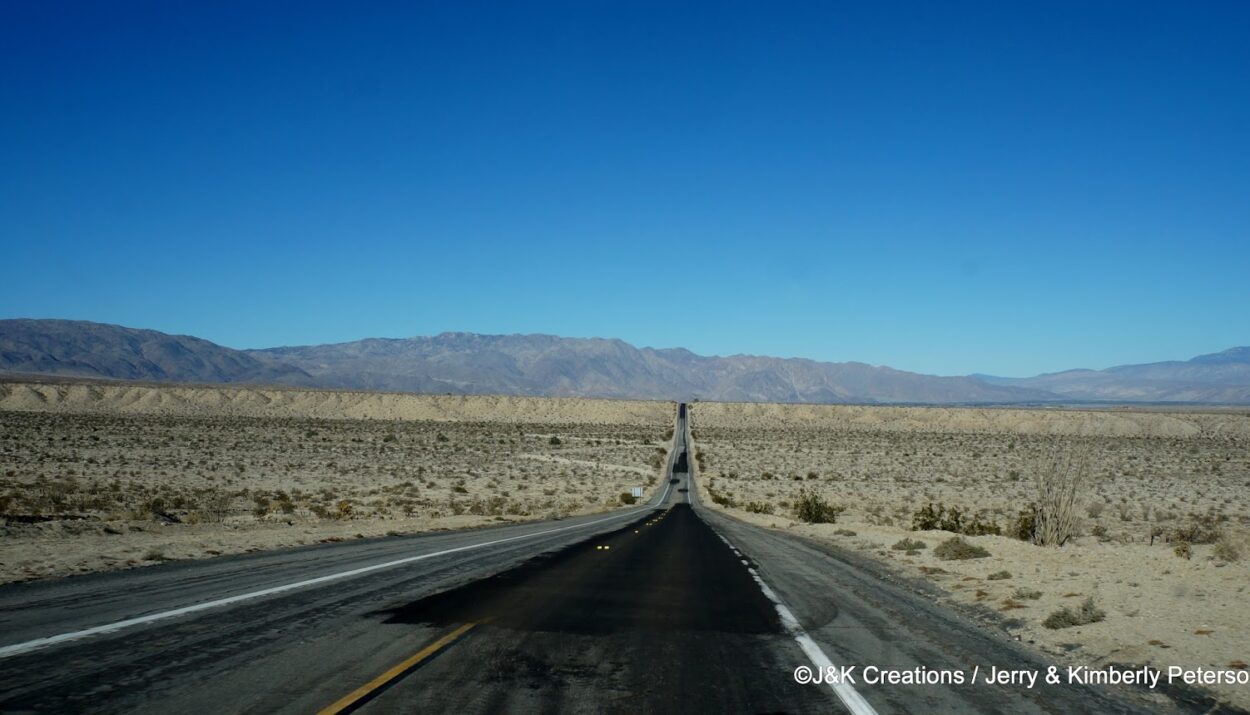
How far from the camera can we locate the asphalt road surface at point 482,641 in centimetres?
689

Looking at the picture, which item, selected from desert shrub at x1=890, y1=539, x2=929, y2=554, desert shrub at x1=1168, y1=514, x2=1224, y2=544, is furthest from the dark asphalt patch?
desert shrub at x1=1168, y1=514, x2=1224, y2=544

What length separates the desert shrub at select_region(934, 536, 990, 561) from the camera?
18.8 m

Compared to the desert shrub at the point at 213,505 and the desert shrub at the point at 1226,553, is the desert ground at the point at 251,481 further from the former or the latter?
the desert shrub at the point at 1226,553

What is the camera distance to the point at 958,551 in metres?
18.9

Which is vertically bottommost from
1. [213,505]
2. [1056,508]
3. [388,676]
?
[213,505]

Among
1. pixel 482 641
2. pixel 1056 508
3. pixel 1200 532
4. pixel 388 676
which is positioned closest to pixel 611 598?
pixel 482 641

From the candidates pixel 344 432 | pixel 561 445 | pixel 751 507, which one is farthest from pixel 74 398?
pixel 751 507

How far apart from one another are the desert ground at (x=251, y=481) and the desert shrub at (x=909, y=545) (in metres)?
14.3

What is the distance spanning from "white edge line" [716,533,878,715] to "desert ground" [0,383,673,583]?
11.7 metres

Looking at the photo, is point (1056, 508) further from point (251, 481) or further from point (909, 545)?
point (251, 481)

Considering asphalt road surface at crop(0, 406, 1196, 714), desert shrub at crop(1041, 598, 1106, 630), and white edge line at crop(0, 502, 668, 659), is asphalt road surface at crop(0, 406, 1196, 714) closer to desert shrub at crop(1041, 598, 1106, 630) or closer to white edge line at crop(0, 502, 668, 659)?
white edge line at crop(0, 502, 668, 659)

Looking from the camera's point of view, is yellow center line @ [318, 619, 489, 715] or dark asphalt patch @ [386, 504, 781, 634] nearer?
yellow center line @ [318, 619, 489, 715]

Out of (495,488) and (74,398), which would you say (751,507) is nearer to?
(495,488)

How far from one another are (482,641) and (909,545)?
15.3 meters
